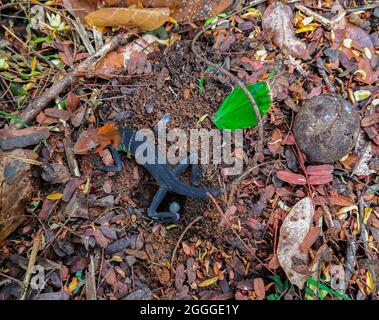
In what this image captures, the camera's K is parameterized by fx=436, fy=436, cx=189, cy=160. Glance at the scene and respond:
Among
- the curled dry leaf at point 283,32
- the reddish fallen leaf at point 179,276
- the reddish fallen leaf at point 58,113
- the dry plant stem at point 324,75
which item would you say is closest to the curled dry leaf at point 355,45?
the dry plant stem at point 324,75

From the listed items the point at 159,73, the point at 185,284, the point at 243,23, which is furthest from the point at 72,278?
the point at 243,23

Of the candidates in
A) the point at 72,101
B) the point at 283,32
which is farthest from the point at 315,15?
the point at 72,101

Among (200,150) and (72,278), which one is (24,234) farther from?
(200,150)

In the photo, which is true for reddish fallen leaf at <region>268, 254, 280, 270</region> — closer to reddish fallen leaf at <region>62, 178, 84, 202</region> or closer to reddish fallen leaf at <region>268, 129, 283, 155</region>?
reddish fallen leaf at <region>268, 129, 283, 155</region>

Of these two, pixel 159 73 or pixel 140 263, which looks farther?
pixel 159 73

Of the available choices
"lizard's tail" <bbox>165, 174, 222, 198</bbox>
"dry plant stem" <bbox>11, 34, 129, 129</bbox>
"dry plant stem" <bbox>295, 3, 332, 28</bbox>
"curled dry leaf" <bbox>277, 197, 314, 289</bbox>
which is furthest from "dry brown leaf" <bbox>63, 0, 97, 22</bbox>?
"curled dry leaf" <bbox>277, 197, 314, 289</bbox>

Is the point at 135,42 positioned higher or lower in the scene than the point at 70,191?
higher
